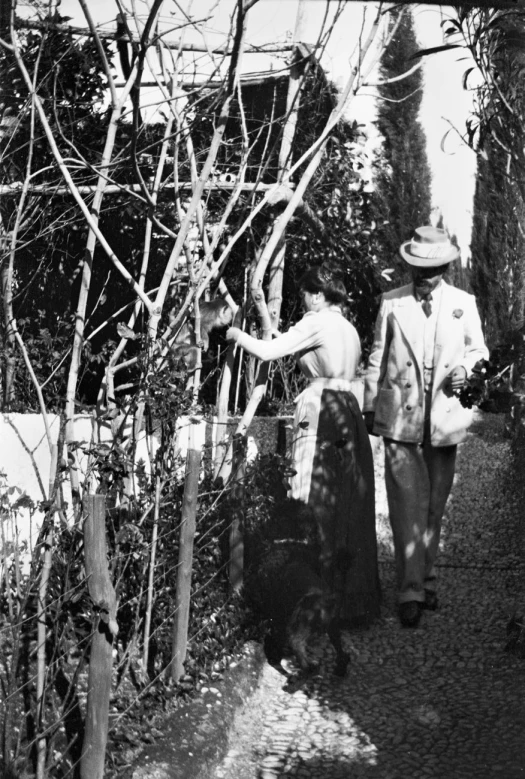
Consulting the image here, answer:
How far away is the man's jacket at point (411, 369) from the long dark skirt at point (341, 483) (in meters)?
0.17

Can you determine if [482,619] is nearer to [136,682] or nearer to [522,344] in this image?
[136,682]

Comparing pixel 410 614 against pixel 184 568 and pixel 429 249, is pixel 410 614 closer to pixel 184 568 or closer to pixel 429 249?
pixel 184 568

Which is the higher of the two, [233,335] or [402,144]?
[402,144]

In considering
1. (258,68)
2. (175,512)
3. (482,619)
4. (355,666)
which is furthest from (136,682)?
(258,68)

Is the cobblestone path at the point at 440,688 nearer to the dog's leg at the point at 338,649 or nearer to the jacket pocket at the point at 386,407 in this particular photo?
the dog's leg at the point at 338,649

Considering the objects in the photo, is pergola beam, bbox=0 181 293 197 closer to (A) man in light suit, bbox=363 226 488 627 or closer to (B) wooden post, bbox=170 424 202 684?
(A) man in light suit, bbox=363 226 488 627

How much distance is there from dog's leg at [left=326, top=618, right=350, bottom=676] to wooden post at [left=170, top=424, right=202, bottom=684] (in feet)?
2.49

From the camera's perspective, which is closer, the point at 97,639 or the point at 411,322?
the point at 97,639

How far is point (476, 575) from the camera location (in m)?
4.43

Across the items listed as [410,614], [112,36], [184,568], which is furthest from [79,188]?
[410,614]

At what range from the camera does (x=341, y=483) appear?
4.63 meters

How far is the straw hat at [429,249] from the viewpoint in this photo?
11.1 feet

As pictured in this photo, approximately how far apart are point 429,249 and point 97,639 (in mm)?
1887

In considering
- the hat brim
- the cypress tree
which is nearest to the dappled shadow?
the hat brim
